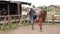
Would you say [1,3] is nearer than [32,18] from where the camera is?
No

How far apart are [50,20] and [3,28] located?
9893 millimetres

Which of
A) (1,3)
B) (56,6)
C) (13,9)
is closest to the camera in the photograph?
(1,3)

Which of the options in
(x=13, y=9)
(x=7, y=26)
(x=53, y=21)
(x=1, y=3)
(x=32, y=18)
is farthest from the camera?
(x=13, y=9)

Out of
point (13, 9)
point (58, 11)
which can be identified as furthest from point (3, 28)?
point (58, 11)

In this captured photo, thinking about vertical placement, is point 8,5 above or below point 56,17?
above

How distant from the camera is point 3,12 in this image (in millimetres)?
25625

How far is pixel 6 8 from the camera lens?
2622cm

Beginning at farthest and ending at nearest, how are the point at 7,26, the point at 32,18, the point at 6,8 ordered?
the point at 6,8 < the point at 7,26 < the point at 32,18

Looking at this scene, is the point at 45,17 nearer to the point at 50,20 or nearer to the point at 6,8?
the point at 50,20

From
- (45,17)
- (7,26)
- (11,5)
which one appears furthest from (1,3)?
(7,26)

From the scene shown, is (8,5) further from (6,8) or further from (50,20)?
(50,20)

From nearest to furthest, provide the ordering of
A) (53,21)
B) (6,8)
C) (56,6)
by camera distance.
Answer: (53,21) < (6,8) < (56,6)

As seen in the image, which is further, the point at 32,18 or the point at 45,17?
the point at 45,17

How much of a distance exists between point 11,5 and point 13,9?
0.73m
